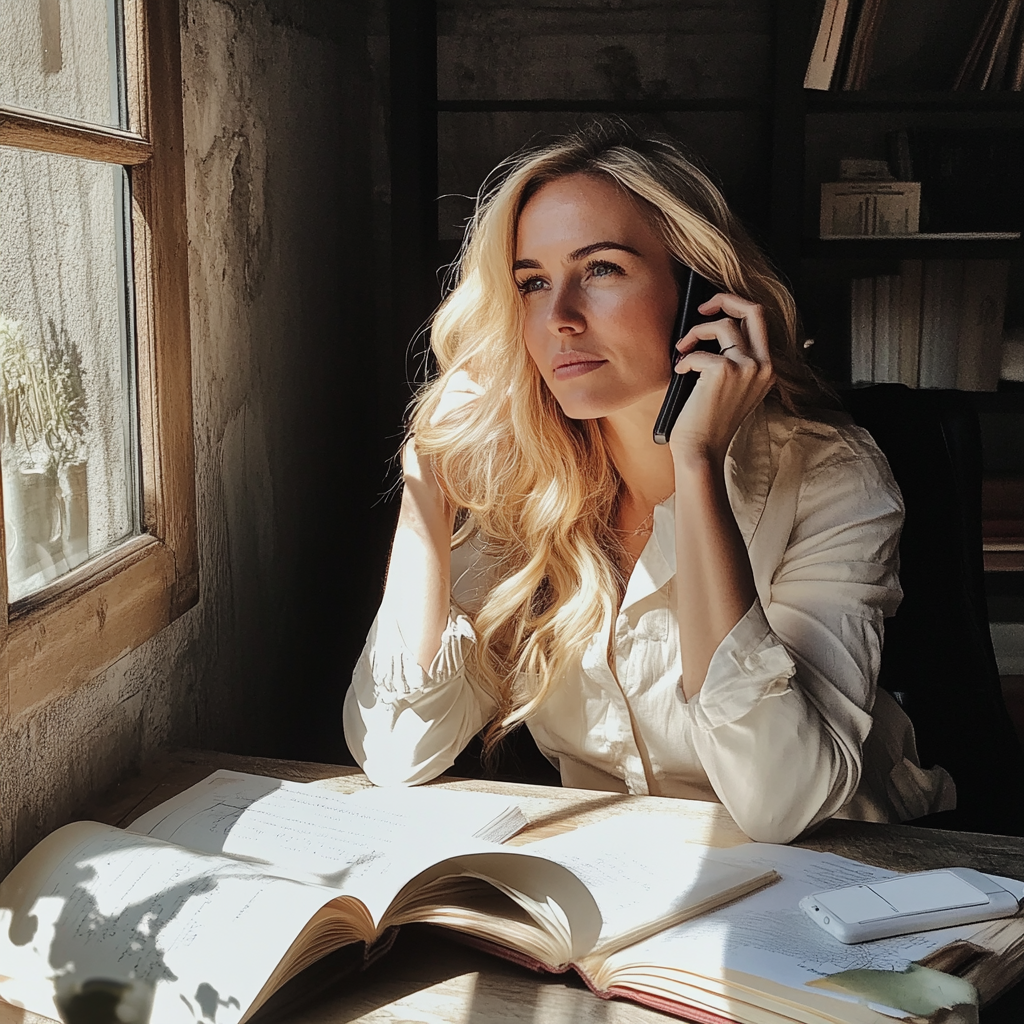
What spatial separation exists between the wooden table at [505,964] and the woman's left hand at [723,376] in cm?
47

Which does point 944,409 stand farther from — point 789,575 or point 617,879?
point 617,879

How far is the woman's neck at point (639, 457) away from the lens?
5.90 feet

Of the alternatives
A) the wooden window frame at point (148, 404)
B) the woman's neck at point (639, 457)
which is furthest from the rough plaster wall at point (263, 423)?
the woman's neck at point (639, 457)

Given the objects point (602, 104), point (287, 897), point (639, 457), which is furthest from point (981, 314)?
point (287, 897)

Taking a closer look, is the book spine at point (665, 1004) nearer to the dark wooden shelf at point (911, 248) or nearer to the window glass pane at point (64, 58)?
the window glass pane at point (64, 58)

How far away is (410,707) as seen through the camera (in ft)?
5.39

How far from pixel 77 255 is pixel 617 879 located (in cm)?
91

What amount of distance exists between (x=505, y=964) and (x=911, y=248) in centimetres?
209

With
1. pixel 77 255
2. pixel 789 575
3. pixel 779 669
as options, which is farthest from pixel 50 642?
pixel 789 575

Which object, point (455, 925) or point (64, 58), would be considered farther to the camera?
point (64, 58)

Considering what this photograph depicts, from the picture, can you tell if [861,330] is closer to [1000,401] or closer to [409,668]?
[1000,401]

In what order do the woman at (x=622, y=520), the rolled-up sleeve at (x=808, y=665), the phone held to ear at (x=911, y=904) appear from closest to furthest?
the phone held to ear at (x=911, y=904) < the rolled-up sleeve at (x=808, y=665) < the woman at (x=622, y=520)

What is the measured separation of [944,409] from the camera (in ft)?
5.62

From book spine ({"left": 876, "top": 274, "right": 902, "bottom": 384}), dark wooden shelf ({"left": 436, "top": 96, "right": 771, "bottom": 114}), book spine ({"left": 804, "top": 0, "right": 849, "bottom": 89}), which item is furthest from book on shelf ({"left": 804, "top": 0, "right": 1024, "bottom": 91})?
book spine ({"left": 876, "top": 274, "right": 902, "bottom": 384})
